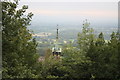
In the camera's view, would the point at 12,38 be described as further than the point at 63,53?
No

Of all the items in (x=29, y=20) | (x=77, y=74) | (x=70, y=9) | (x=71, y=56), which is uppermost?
(x=70, y=9)

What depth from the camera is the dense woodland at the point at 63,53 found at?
558 cm

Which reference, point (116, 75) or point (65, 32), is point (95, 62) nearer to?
point (116, 75)

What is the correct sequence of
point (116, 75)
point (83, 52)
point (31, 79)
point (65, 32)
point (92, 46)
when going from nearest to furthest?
point (31, 79), point (116, 75), point (92, 46), point (83, 52), point (65, 32)

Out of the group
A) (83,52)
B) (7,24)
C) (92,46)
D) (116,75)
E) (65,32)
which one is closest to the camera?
(7,24)

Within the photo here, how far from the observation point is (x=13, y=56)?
18.4 ft

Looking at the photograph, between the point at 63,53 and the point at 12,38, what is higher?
the point at 12,38

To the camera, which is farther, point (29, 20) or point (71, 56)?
point (71, 56)

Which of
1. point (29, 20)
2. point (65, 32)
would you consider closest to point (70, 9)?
point (65, 32)

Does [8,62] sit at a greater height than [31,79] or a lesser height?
greater

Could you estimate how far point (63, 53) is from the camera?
8992mm

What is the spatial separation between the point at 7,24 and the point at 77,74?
12.1 ft

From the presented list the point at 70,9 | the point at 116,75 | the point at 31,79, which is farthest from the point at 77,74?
the point at 70,9

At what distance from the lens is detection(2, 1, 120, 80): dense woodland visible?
5582 mm
